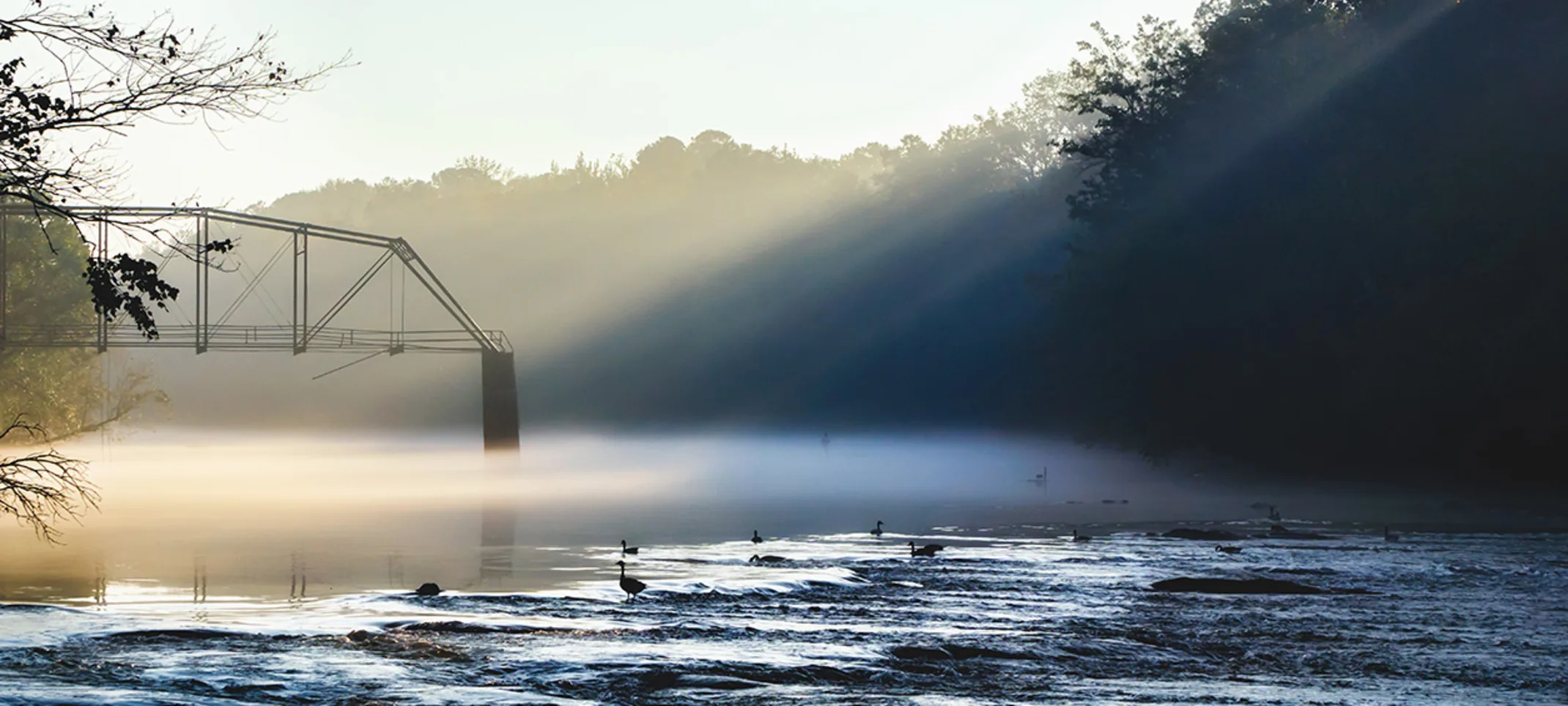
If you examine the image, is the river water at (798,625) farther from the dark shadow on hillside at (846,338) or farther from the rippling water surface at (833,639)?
the dark shadow on hillside at (846,338)

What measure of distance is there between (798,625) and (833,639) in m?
1.48

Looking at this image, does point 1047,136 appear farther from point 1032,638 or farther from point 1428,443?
point 1032,638

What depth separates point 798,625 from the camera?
72.2 ft

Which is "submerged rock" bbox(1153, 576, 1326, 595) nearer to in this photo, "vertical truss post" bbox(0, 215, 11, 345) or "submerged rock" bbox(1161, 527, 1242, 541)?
"submerged rock" bbox(1161, 527, 1242, 541)

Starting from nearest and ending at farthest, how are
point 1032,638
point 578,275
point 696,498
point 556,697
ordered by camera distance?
point 556,697 → point 1032,638 → point 696,498 → point 578,275

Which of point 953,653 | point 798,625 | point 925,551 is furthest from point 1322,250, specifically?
point 953,653

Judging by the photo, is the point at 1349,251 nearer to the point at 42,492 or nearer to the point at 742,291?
the point at 42,492

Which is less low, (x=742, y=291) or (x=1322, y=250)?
(x=742, y=291)

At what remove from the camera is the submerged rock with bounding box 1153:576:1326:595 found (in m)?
26.2

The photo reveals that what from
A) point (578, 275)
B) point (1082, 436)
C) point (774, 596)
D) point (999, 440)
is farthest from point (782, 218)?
point (774, 596)

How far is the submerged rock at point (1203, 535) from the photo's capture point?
36969 millimetres

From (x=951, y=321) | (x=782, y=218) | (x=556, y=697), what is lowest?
(x=556, y=697)

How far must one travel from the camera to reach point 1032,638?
2086 cm

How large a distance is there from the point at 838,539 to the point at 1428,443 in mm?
28333
